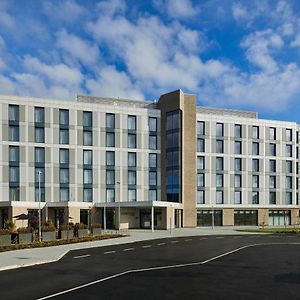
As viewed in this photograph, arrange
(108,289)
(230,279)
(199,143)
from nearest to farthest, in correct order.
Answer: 1. (108,289)
2. (230,279)
3. (199,143)

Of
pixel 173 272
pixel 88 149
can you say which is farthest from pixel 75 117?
pixel 173 272

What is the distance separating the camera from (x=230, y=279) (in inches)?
595

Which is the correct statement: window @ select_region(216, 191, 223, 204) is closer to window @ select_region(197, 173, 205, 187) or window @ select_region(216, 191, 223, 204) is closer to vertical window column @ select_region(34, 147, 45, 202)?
window @ select_region(197, 173, 205, 187)

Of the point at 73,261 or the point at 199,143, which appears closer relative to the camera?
the point at 73,261

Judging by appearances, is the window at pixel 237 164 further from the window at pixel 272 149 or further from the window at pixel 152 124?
the window at pixel 152 124

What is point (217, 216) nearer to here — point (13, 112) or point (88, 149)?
point (88, 149)

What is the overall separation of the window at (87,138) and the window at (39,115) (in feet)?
21.5

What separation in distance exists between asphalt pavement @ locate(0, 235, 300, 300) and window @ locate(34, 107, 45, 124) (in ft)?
126

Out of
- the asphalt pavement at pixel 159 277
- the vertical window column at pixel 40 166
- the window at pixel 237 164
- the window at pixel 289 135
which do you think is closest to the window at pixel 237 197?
the window at pixel 237 164

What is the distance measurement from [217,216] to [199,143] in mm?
12823

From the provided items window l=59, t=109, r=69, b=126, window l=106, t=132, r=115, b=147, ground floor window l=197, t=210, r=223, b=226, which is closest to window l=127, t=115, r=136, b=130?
window l=106, t=132, r=115, b=147

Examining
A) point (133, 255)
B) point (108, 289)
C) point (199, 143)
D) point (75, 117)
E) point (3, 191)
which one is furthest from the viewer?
point (199, 143)

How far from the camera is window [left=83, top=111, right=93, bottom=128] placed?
199 feet

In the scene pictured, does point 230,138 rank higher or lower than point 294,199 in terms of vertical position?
→ higher
